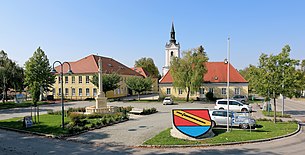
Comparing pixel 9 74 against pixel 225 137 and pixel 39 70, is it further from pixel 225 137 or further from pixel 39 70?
pixel 225 137

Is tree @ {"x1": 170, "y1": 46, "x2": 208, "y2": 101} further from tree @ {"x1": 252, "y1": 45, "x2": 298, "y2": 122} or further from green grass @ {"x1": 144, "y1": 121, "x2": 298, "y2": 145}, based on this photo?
green grass @ {"x1": 144, "y1": 121, "x2": 298, "y2": 145}

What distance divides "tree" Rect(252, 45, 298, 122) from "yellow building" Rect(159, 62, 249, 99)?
23316 mm

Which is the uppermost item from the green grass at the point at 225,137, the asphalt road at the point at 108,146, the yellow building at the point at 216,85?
the yellow building at the point at 216,85

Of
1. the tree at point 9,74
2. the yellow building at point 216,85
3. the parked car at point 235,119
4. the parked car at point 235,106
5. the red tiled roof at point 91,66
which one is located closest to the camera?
the parked car at point 235,119

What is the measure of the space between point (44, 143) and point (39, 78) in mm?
37233

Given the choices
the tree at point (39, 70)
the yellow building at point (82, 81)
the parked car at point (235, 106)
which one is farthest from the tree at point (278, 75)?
the tree at point (39, 70)

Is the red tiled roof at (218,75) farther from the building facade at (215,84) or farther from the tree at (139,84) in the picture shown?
the tree at (139,84)

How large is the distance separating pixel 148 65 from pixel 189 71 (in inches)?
2009

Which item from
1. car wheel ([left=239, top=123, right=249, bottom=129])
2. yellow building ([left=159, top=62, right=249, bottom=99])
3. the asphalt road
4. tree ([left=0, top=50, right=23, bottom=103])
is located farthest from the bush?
tree ([left=0, top=50, right=23, bottom=103])

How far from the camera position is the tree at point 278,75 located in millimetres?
20047

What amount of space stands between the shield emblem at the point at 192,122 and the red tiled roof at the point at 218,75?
1257 inches

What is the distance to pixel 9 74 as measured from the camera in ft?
137

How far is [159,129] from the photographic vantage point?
17.9m

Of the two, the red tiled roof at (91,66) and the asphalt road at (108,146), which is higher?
the red tiled roof at (91,66)
